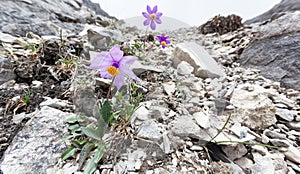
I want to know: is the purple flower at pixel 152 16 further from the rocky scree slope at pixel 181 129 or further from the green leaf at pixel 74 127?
the green leaf at pixel 74 127

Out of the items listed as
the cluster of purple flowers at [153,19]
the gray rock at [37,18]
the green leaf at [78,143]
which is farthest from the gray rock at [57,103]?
the gray rock at [37,18]

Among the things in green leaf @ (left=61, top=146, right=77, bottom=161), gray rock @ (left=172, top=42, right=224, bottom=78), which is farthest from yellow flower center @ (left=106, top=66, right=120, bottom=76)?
gray rock @ (left=172, top=42, right=224, bottom=78)

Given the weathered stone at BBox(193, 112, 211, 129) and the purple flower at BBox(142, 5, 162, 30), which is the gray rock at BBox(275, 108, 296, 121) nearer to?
the weathered stone at BBox(193, 112, 211, 129)

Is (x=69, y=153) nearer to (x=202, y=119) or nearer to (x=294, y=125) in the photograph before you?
(x=202, y=119)

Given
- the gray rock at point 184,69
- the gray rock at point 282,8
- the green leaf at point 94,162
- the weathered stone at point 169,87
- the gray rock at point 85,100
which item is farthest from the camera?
the gray rock at point 282,8

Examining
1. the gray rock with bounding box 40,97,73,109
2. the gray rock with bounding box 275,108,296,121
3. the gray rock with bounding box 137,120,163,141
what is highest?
the gray rock with bounding box 275,108,296,121

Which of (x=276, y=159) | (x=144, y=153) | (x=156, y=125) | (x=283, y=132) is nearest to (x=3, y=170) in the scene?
(x=144, y=153)
